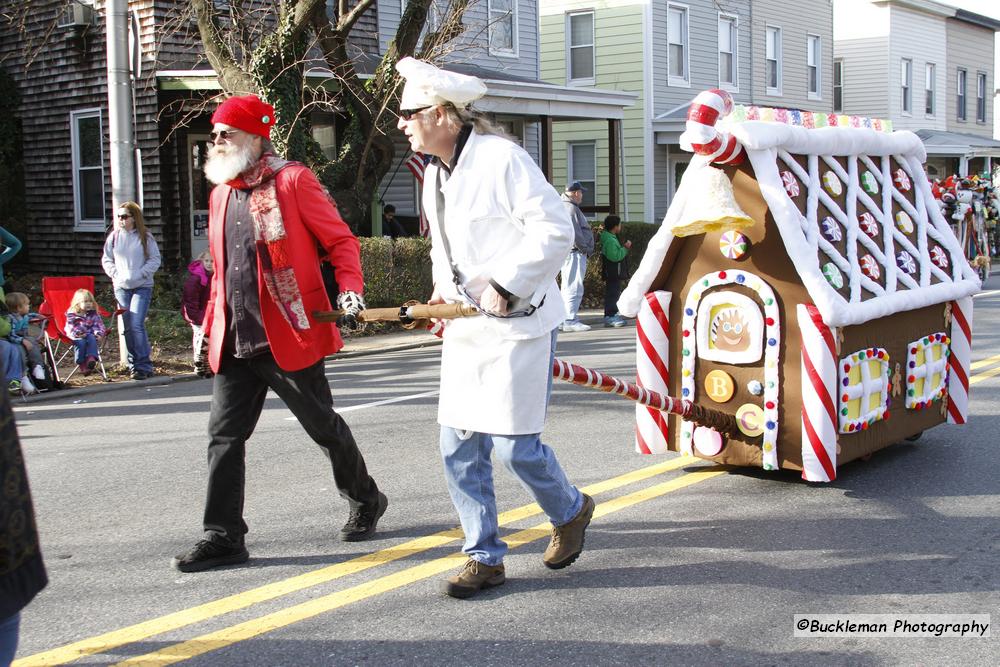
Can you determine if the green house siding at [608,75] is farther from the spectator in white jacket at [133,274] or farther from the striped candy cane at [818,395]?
the striped candy cane at [818,395]

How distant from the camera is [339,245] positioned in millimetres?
4891

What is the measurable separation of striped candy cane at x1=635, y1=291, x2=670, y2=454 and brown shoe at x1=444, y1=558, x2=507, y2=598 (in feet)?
6.05

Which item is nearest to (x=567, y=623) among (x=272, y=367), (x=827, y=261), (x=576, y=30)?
(x=272, y=367)

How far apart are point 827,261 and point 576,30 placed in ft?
77.2

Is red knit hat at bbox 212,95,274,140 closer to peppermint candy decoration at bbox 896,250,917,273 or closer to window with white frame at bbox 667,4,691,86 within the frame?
peppermint candy decoration at bbox 896,250,917,273

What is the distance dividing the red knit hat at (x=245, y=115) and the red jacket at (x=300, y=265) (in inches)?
8.2

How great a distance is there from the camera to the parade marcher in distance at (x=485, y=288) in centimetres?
405

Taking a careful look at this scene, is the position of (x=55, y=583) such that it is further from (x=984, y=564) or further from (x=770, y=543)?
(x=984, y=564)

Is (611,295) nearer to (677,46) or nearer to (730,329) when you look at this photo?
(730,329)

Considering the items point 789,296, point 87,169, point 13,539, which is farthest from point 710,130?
point 87,169

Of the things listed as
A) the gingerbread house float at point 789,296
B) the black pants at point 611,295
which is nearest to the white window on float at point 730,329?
the gingerbread house float at point 789,296

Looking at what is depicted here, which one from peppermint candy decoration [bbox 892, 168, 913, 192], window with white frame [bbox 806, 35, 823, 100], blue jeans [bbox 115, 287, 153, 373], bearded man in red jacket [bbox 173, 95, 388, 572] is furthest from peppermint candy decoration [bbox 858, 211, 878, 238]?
window with white frame [bbox 806, 35, 823, 100]

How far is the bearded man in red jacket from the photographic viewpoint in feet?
15.4

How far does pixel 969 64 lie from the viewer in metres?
41.1
